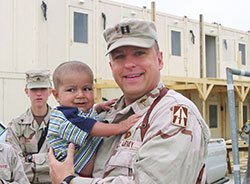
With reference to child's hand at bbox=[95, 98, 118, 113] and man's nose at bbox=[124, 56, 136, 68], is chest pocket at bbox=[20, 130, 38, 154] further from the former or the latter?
man's nose at bbox=[124, 56, 136, 68]

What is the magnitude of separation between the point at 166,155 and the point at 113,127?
0.55 m

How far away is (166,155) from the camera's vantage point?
1.59 metres

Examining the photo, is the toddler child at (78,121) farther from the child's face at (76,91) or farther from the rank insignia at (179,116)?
the rank insignia at (179,116)

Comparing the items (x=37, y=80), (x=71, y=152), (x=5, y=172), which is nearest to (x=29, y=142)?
(x=5, y=172)

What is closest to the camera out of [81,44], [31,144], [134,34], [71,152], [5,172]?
[134,34]

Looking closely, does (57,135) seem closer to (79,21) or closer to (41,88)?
(41,88)

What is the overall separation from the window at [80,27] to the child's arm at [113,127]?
1139cm

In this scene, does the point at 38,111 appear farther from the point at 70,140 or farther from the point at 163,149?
the point at 163,149

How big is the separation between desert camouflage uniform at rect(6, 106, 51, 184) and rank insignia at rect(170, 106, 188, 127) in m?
2.63

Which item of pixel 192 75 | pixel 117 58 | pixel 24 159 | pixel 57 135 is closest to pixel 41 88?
pixel 24 159

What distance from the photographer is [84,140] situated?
2.18 metres

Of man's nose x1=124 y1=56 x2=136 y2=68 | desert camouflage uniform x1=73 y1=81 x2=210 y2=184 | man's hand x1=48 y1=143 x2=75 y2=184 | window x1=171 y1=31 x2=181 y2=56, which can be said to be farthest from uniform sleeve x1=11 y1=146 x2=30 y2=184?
window x1=171 y1=31 x2=181 y2=56

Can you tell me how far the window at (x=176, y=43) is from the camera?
16.6m

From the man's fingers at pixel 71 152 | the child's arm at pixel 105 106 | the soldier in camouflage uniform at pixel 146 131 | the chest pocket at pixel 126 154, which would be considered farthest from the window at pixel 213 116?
the chest pocket at pixel 126 154
